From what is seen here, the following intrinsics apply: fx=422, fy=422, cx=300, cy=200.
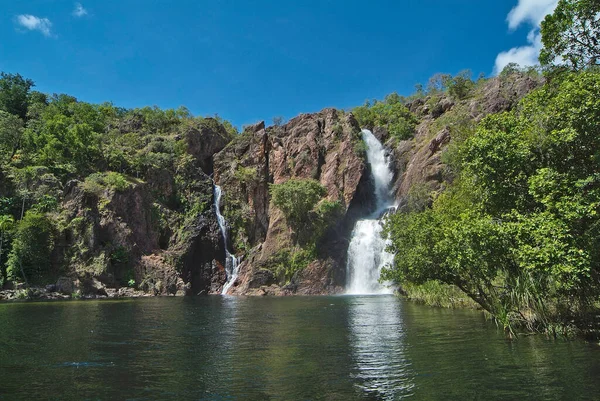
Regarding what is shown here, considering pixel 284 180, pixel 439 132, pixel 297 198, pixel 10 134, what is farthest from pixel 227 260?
pixel 10 134

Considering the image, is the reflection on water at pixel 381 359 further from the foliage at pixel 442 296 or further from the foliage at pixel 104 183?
the foliage at pixel 104 183

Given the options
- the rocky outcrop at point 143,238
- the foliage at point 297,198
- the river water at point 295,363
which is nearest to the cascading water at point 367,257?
the foliage at point 297,198

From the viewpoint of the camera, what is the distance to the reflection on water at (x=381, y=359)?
11.2m

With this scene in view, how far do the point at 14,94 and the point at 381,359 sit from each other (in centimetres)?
12084

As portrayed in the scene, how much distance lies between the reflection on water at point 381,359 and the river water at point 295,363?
4cm

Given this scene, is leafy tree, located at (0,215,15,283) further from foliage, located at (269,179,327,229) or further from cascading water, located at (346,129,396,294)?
cascading water, located at (346,129,396,294)

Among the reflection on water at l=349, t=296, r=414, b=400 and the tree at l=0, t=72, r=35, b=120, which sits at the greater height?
the tree at l=0, t=72, r=35, b=120

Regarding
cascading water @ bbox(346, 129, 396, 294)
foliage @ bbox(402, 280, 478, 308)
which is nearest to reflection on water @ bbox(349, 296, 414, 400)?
foliage @ bbox(402, 280, 478, 308)

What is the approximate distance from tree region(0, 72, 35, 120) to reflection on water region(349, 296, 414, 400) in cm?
11122

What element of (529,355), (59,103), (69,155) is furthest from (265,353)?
(59,103)

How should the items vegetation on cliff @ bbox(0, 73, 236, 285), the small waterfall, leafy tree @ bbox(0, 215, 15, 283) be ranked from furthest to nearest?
the small waterfall
vegetation on cliff @ bbox(0, 73, 236, 285)
leafy tree @ bbox(0, 215, 15, 283)

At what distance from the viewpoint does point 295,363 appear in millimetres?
14570

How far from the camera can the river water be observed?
10.9 meters

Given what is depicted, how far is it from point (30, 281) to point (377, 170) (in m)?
58.6
